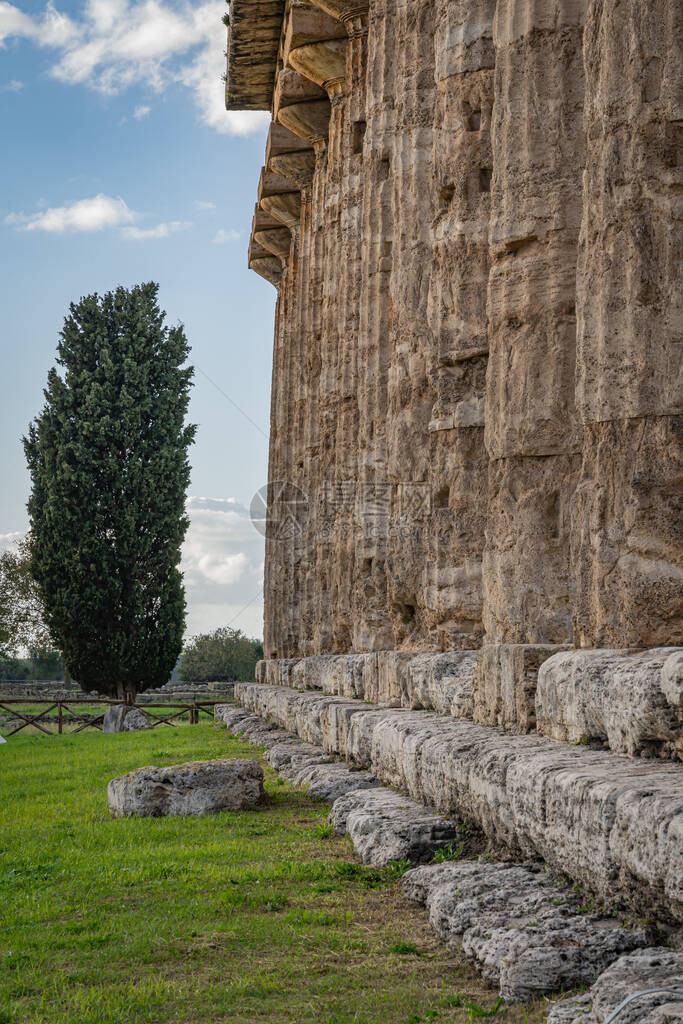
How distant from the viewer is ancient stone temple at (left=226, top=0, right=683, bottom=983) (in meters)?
4.73

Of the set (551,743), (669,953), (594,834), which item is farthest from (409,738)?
(669,953)

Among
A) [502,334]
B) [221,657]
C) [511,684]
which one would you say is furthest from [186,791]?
[221,657]

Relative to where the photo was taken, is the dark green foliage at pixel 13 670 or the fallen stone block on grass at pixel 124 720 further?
the dark green foliage at pixel 13 670

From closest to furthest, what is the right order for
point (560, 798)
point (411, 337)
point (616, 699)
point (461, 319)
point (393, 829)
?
point (560, 798) < point (616, 699) < point (393, 829) < point (461, 319) < point (411, 337)

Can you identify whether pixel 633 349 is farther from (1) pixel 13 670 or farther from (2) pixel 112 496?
(1) pixel 13 670

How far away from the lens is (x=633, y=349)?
5500mm

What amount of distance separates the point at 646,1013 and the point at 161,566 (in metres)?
26.7

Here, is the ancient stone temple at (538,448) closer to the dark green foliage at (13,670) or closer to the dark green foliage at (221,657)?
the dark green foliage at (221,657)

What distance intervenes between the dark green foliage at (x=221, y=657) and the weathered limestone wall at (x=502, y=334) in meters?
29.4

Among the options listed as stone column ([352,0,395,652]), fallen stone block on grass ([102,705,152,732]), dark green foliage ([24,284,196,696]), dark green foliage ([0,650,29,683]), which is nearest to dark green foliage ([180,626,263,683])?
dark green foliage ([0,650,29,683])

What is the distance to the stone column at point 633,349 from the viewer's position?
5.38 metres

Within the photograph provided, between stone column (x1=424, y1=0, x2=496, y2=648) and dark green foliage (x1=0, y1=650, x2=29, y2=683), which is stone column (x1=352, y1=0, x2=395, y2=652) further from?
dark green foliage (x1=0, y1=650, x2=29, y2=683)

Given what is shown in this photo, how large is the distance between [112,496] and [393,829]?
931 inches

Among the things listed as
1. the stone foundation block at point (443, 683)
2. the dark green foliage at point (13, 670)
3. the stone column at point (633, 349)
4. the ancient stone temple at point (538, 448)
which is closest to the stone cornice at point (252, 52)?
the ancient stone temple at point (538, 448)
